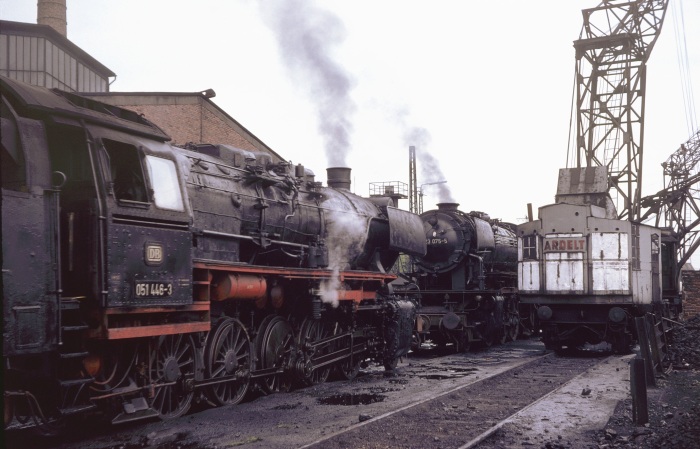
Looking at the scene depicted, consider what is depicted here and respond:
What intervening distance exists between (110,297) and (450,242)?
12.4 m

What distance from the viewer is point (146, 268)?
23.5 feet

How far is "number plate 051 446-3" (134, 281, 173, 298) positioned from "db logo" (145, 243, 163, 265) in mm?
223

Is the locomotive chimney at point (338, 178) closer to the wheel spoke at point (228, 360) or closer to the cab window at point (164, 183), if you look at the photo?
the wheel spoke at point (228, 360)

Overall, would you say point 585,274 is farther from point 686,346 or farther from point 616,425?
point 616,425

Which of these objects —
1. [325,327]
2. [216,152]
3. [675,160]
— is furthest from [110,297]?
[675,160]

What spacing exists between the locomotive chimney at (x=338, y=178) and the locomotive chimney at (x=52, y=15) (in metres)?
18.4

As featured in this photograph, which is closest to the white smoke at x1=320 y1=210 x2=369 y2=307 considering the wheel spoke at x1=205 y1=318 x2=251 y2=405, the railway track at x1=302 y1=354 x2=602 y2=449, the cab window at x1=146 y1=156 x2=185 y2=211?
the wheel spoke at x1=205 y1=318 x2=251 y2=405

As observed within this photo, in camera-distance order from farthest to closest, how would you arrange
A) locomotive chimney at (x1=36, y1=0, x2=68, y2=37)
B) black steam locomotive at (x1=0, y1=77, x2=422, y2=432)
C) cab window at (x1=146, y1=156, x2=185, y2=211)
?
locomotive chimney at (x1=36, y1=0, x2=68, y2=37) < cab window at (x1=146, y1=156, x2=185, y2=211) < black steam locomotive at (x1=0, y1=77, x2=422, y2=432)

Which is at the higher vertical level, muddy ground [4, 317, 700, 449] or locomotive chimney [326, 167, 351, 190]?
locomotive chimney [326, 167, 351, 190]

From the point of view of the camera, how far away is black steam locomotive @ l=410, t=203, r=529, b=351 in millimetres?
17672

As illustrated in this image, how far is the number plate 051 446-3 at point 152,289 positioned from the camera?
277 inches

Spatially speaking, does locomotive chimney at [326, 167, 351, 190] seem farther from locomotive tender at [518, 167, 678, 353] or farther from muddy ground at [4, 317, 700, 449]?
locomotive tender at [518, 167, 678, 353]

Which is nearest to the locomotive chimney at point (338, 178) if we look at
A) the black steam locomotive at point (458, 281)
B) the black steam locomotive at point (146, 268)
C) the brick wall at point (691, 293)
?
the black steam locomotive at point (146, 268)

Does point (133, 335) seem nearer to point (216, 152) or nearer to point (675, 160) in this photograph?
point (216, 152)
